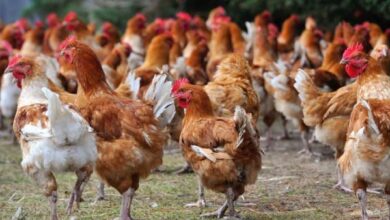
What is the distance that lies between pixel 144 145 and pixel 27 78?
1.33m

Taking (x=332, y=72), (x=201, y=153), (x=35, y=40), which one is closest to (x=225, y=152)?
(x=201, y=153)

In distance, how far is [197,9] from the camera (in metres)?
18.4

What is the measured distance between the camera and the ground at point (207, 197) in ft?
23.2

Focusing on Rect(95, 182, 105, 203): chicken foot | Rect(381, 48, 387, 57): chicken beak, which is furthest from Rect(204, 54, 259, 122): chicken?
Rect(381, 48, 387, 57): chicken beak

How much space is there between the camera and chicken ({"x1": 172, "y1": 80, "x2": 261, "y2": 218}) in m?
6.49

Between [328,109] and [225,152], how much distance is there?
7.54 feet

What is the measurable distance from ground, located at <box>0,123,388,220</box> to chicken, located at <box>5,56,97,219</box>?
719mm

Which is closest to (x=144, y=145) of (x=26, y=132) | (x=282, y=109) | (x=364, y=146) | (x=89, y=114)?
(x=89, y=114)

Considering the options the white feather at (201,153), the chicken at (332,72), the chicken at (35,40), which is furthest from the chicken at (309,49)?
the white feather at (201,153)

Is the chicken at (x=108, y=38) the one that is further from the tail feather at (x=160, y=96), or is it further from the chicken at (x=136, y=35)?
the tail feather at (x=160, y=96)

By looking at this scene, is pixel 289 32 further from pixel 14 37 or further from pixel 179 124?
pixel 179 124

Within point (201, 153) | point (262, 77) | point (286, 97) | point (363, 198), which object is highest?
point (262, 77)

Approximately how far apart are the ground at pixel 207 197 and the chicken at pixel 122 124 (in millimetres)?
565

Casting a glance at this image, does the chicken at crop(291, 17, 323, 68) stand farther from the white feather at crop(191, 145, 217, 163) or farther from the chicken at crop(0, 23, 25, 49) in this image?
the white feather at crop(191, 145, 217, 163)
